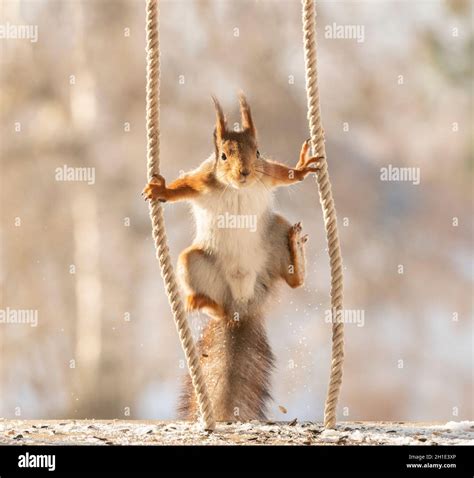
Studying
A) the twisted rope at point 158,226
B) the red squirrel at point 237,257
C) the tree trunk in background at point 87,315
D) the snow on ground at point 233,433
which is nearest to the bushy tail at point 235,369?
the red squirrel at point 237,257

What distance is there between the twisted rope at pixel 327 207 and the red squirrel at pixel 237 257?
51mm

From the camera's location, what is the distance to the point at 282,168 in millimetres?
1815

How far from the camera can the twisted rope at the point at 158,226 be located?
1.62 metres

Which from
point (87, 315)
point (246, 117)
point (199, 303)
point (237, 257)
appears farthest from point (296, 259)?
point (87, 315)

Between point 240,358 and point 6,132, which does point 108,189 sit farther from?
point 240,358

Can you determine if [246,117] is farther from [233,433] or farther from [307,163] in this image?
[233,433]

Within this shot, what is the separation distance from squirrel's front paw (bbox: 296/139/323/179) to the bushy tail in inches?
14.8

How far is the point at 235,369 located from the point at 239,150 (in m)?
0.52

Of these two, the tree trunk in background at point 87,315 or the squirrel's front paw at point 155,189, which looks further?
the tree trunk in background at point 87,315

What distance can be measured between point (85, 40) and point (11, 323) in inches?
66.4

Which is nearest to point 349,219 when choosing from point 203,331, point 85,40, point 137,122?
point 137,122

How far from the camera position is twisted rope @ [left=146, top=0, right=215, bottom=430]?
5.33 feet

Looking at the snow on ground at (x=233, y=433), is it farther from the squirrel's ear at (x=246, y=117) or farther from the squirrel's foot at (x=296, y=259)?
the squirrel's ear at (x=246, y=117)

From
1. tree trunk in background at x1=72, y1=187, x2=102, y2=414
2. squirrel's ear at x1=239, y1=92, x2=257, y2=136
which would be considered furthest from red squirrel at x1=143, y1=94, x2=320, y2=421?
tree trunk in background at x1=72, y1=187, x2=102, y2=414
